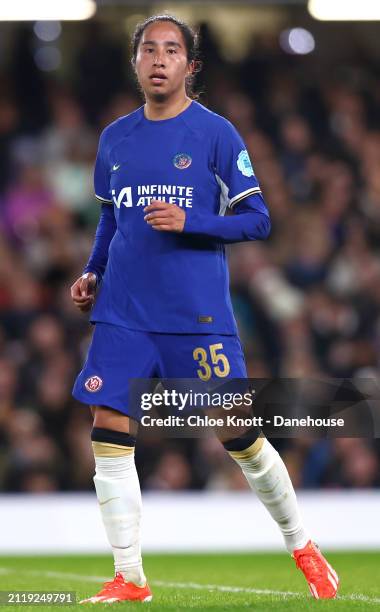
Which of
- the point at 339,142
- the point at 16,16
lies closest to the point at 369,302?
the point at 339,142

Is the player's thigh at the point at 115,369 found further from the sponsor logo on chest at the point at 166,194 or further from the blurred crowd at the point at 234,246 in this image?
the blurred crowd at the point at 234,246

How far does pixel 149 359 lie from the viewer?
540 centimetres

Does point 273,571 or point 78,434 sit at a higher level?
point 78,434

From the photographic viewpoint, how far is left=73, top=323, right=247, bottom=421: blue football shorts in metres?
5.36

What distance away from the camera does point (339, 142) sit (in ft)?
45.1

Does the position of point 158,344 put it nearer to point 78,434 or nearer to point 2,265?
point 78,434

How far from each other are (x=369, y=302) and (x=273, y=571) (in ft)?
15.5

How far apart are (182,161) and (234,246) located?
7.08 m

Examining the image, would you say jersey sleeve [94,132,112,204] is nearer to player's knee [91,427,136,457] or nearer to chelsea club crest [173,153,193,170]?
chelsea club crest [173,153,193,170]

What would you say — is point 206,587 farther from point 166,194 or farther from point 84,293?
point 166,194

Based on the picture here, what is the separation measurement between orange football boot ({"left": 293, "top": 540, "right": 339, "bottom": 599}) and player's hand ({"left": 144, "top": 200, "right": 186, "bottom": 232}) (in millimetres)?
1433

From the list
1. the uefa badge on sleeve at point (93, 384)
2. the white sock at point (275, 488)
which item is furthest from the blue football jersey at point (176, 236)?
the white sock at point (275, 488)

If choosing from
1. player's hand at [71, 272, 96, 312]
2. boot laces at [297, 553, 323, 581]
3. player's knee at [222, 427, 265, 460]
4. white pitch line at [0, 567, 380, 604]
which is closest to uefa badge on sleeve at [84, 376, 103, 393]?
player's hand at [71, 272, 96, 312]

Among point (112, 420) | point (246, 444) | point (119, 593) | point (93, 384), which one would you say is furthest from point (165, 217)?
point (119, 593)
